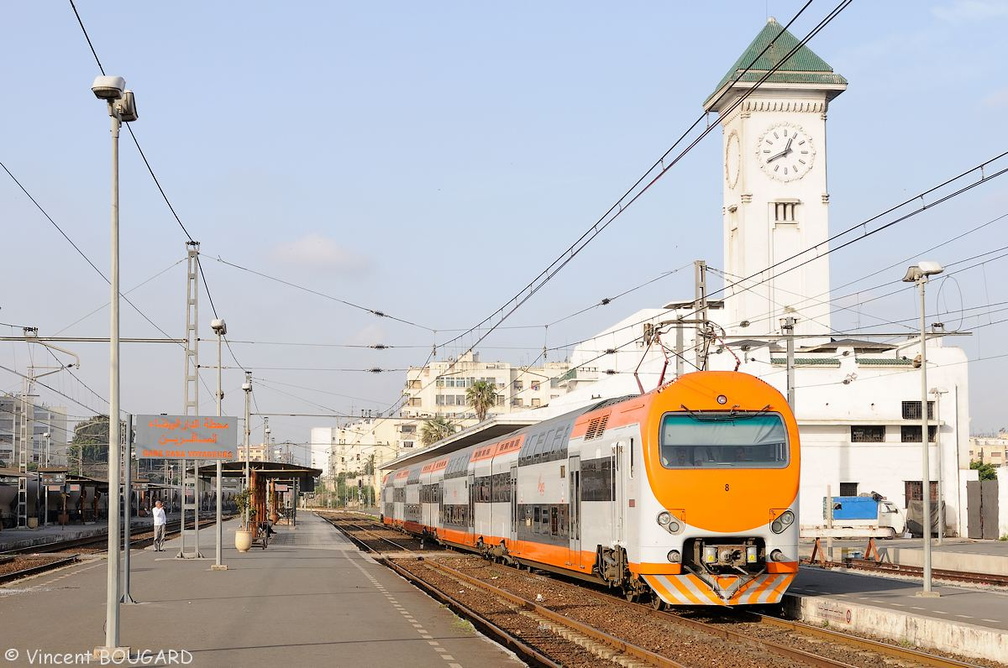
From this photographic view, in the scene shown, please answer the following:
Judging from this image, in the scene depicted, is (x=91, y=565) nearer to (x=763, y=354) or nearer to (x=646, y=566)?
(x=646, y=566)

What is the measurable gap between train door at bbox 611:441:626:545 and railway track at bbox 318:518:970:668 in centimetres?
136

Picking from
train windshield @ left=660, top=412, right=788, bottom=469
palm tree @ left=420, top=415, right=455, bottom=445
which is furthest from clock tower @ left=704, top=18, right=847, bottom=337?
train windshield @ left=660, top=412, right=788, bottom=469

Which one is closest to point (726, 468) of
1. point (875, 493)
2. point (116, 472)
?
point (116, 472)

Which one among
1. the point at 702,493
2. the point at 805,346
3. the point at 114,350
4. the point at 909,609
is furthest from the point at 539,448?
the point at 805,346

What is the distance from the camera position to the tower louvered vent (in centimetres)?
2188

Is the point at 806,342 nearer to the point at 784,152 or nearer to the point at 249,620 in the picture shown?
the point at 784,152

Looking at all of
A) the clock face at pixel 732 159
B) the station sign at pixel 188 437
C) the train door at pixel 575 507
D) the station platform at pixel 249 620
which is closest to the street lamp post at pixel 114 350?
the station platform at pixel 249 620

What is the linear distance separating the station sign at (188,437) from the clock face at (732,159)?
53.4 meters

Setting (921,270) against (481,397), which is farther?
(481,397)

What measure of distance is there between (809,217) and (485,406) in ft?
107

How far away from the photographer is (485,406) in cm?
9894

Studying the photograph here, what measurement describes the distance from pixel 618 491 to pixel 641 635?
3.42 meters

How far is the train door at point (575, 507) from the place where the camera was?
2342cm

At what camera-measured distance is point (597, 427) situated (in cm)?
2228
